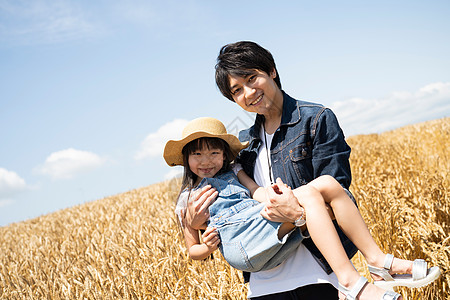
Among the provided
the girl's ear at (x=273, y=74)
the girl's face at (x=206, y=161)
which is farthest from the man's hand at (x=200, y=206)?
the girl's ear at (x=273, y=74)

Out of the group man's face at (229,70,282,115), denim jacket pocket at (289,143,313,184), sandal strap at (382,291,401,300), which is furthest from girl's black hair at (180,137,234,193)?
sandal strap at (382,291,401,300)

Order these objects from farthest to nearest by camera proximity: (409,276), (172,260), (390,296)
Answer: (172,260), (409,276), (390,296)

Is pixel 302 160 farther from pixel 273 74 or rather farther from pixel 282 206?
pixel 273 74

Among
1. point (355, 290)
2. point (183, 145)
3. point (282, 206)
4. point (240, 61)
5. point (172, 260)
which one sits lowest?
point (172, 260)

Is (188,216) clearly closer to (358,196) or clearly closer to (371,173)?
(358,196)

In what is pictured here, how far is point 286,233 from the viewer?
1.78 meters

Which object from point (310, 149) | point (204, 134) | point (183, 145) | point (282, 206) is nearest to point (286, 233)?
point (282, 206)

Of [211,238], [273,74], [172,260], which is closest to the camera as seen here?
[211,238]

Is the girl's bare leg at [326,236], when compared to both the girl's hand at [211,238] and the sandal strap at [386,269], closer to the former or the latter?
the sandal strap at [386,269]

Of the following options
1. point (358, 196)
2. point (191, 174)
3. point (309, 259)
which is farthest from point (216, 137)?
point (358, 196)

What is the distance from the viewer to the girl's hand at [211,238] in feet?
6.15

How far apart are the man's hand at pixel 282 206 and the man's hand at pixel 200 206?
0.36m

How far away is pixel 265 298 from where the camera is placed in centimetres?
185

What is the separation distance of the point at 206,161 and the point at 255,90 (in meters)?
0.51
